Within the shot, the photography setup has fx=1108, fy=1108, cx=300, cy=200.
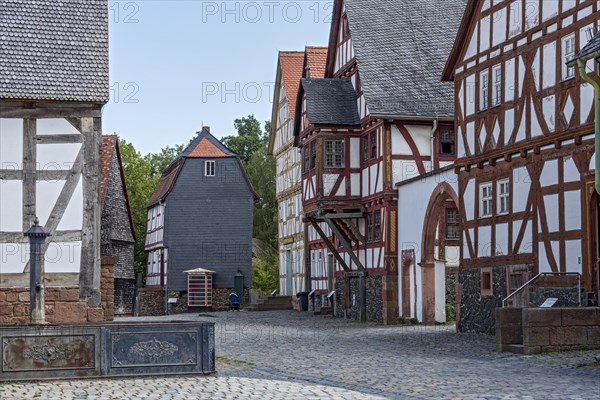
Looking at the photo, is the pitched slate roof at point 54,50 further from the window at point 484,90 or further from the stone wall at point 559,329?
the stone wall at point 559,329

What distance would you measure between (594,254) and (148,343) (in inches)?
412

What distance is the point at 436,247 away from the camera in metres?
35.6

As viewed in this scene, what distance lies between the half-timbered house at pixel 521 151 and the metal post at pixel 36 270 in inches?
408

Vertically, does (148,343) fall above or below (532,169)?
below

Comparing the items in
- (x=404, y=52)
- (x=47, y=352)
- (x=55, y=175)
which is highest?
(x=404, y=52)

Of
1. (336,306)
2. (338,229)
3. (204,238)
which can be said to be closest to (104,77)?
(338,229)

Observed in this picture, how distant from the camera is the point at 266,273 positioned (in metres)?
66.1

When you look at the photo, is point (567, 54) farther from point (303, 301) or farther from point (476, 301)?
point (303, 301)

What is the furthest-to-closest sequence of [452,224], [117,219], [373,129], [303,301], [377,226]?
[117,219]
[303,301]
[377,226]
[373,129]
[452,224]

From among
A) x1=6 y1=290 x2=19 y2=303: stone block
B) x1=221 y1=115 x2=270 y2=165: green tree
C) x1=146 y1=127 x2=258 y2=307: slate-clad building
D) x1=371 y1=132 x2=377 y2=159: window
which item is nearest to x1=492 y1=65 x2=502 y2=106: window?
x1=371 y1=132 x2=377 y2=159: window

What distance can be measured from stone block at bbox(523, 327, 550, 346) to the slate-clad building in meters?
42.2

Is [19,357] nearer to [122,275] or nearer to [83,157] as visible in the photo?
[83,157]

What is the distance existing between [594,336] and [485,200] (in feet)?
25.9

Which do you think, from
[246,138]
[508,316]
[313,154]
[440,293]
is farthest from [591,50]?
[246,138]
